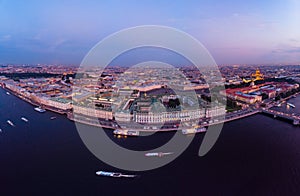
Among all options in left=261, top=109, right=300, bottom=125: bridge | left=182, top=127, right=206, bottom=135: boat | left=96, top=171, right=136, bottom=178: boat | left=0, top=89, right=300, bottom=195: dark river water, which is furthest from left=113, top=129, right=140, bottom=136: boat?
left=261, top=109, right=300, bottom=125: bridge

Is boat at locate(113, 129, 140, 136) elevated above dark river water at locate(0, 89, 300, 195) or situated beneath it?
elevated above

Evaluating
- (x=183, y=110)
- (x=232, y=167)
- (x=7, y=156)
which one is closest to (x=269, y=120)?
(x=183, y=110)

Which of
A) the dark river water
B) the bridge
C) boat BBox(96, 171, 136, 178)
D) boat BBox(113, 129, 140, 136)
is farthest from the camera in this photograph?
the bridge

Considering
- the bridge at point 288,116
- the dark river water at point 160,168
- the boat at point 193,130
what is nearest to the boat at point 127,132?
the dark river water at point 160,168

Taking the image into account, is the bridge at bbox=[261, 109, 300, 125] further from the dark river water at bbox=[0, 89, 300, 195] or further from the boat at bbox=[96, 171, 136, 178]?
the boat at bbox=[96, 171, 136, 178]

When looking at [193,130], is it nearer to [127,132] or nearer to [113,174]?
→ [127,132]

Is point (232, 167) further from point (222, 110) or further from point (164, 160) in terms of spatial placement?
point (222, 110)

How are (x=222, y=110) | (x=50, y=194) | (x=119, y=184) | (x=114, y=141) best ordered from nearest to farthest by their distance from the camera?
(x=50, y=194) → (x=119, y=184) → (x=114, y=141) → (x=222, y=110)

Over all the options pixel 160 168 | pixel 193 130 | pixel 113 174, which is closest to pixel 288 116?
pixel 193 130
